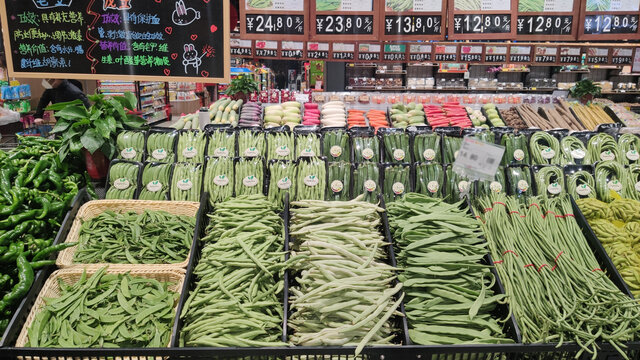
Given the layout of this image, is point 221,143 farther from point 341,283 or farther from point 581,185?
point 581,185

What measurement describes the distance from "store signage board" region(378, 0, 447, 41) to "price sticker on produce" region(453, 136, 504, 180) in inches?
96.2

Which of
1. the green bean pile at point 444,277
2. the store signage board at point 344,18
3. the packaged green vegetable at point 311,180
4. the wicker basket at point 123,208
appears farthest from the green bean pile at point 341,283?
the store signage board at point 344,18

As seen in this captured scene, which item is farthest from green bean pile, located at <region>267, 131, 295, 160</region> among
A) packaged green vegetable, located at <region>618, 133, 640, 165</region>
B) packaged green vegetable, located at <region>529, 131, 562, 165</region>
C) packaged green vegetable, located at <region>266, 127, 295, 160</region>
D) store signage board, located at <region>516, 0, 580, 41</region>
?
store signage board, located at <region>516, 0, 580, 41</region>

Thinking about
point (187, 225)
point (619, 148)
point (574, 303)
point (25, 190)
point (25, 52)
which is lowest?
point (574, 303)

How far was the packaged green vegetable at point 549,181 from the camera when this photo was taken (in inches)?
111

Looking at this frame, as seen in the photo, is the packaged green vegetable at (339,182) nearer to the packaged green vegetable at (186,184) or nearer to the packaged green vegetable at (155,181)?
the packaged green vegetable at (186,184)

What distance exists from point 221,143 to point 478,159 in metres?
1.88

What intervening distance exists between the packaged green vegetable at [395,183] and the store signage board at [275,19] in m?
2.22

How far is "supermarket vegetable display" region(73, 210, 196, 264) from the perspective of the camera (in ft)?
7.65

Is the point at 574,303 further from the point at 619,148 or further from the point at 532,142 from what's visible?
the point at 619,148

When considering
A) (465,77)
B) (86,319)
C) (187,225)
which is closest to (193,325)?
(86,319)

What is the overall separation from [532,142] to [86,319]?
10.5 feet

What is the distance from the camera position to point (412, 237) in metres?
2.12

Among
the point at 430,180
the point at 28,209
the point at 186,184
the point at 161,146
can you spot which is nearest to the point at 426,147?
the point at 430,180
